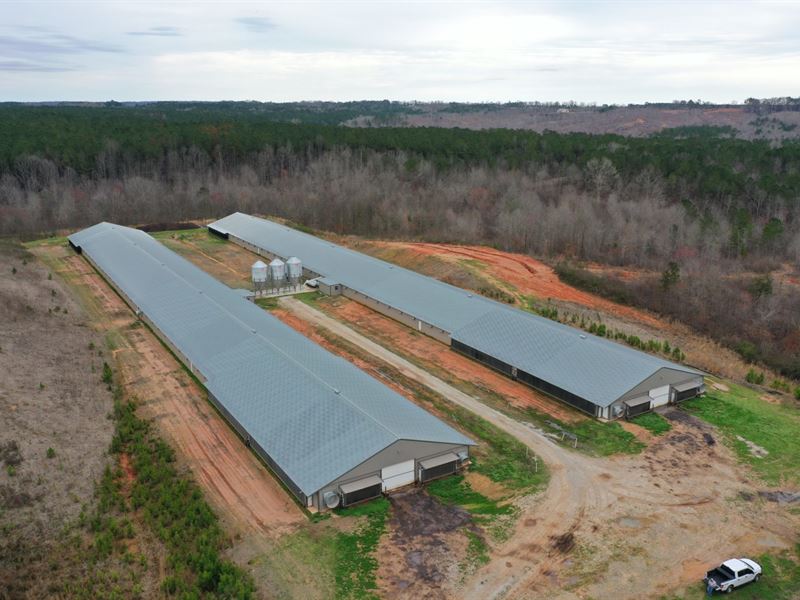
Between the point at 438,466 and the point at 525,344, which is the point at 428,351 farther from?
the point at 438,466

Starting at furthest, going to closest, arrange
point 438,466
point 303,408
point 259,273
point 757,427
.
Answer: point 259,273
point 757,427
point 303,408
point 438,466

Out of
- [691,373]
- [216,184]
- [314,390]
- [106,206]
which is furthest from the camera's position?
[216,184]

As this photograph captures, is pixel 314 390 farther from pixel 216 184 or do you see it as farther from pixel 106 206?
pixel 216 184

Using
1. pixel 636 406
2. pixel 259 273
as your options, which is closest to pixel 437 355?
pixel 636 406

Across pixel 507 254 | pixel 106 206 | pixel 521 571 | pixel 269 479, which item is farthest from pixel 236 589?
pixel 106 206

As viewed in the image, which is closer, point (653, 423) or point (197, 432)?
point (197, 432)

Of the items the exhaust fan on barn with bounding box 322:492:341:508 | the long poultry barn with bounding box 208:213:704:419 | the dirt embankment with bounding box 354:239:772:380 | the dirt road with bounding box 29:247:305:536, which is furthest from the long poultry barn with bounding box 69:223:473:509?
the dirt embankment with bounding box 354:239:772:380

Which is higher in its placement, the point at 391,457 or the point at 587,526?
the point at 391,457

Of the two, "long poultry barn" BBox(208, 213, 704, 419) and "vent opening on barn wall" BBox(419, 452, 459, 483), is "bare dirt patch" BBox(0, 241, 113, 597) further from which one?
"long poultry barn" BBox(208, 213, 704, 419)
